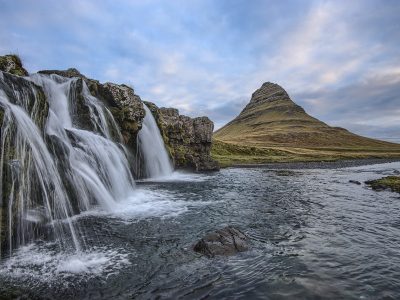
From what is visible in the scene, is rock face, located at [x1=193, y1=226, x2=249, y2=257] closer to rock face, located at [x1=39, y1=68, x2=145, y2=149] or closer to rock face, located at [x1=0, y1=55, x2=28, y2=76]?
rock face, located at [x1=0, y1=55, x2=28, y2=76]

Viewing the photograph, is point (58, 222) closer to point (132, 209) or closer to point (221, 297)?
point (132, 209)

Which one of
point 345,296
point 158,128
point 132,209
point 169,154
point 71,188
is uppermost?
point 158,128

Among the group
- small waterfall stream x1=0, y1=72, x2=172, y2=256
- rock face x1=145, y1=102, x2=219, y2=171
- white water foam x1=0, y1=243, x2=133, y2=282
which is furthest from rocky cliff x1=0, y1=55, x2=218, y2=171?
white water foam x1=0, y1=243, x2=133, y2=282

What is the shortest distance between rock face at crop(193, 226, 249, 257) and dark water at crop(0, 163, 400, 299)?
1.64ft

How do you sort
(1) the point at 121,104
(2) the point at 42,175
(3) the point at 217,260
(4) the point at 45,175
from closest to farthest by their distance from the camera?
(3) the point at 217,260 < (2) the point at 42,175 < (4) the point at 45,175 < (1) the point at 121,104

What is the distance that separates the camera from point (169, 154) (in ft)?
170

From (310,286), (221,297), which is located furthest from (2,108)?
(310,286)

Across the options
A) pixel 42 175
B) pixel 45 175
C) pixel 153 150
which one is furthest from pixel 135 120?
pixel 42 175

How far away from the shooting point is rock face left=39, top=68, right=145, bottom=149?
39219 mm

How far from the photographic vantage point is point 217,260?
1312 cm

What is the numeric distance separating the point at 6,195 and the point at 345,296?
14745 mm

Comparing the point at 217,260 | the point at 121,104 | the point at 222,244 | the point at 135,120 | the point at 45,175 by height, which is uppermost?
the point at 121,104

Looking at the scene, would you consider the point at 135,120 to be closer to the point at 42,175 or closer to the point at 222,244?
the point at 42,175

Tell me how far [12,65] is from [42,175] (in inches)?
643
